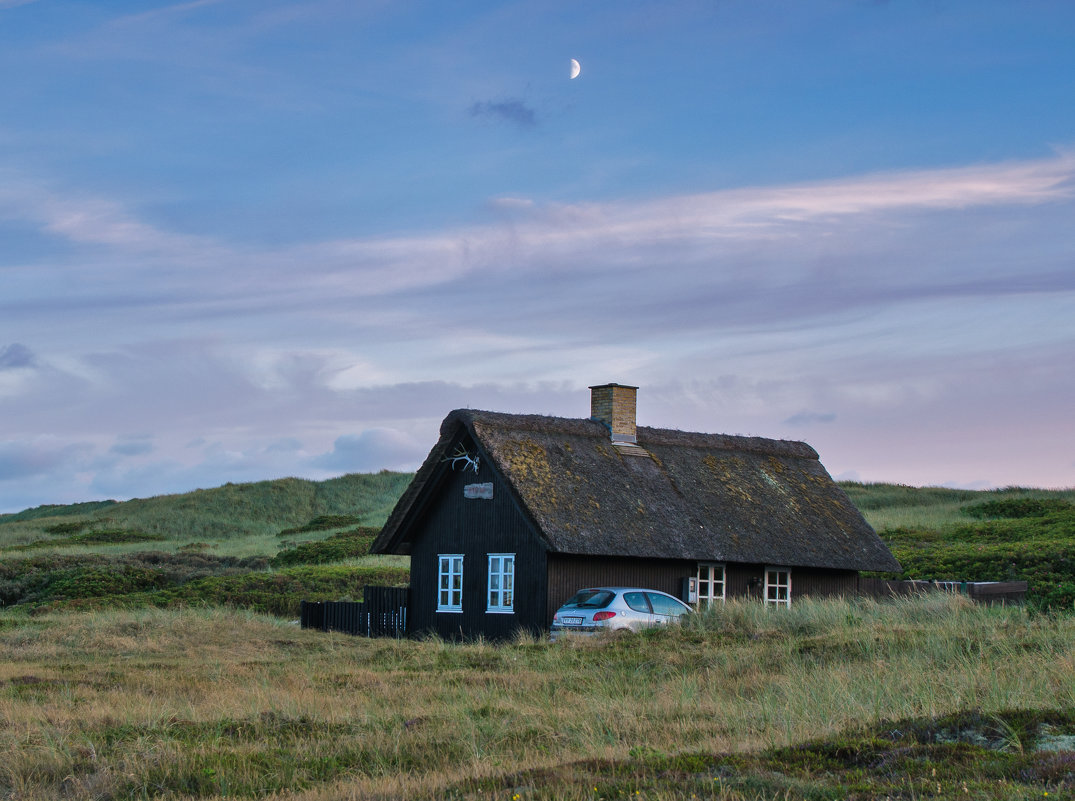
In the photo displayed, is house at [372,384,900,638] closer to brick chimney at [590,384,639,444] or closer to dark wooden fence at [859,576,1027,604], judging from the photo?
brick chimney at [590,384,639,444]

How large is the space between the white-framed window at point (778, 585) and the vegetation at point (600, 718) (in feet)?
23.0

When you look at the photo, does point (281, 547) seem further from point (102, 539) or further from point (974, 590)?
point (974, 590)

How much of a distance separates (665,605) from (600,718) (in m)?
11.2

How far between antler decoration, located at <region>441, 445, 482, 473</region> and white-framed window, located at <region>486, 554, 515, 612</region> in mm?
2309

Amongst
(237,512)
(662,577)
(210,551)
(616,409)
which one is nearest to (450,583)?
(662,577)

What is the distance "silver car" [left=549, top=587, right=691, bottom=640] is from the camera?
23.1 meters

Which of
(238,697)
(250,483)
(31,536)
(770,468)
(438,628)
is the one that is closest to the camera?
(238,697)

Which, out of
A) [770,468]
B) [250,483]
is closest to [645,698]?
[770,468]

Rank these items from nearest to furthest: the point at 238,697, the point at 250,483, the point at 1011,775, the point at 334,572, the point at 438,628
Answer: the point at 1011,775 < the point at 238,697 < the point at 438,628 < the point at 334,572 < the point at 250,483

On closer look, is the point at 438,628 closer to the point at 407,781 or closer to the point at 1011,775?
the point at 407,781

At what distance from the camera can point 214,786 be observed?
10.7m

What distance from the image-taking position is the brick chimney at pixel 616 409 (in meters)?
31.2

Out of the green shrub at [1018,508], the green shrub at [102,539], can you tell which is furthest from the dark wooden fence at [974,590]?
the green shrub at [102,539]

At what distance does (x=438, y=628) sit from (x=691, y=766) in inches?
803
